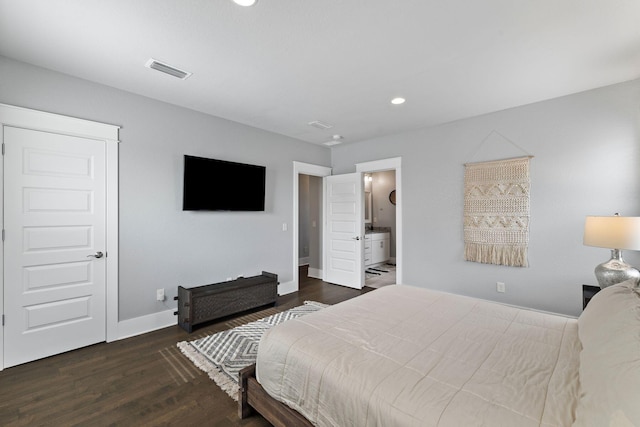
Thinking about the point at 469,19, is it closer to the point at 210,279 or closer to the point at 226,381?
the point at 226,381

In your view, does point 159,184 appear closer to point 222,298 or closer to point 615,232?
point 222,298

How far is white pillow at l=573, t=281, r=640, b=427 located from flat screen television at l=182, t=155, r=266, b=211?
365 cm

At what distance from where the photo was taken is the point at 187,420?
1811 mm

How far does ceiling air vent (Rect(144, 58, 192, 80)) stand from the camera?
2472mm

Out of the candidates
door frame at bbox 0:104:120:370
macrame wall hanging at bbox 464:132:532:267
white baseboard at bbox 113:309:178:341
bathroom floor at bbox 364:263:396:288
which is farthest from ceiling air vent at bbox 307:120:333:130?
white baseboard at bbox 113:309:178:341

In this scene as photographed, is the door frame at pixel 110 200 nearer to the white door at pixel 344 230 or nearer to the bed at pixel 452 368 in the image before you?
the bed at pixel 452 368

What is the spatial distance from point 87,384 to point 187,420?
3.39 ft

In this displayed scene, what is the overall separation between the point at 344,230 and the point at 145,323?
10.7ft

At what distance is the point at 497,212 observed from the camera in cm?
356

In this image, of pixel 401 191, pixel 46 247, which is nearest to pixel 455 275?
pixel 401 191

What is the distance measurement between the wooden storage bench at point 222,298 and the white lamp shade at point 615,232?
3.50 m

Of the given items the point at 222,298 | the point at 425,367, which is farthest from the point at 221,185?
the point at 425,367

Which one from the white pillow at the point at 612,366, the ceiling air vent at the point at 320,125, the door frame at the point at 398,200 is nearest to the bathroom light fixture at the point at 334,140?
the ceiling air vent at the point at 320,125

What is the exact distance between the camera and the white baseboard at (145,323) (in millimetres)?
3021
